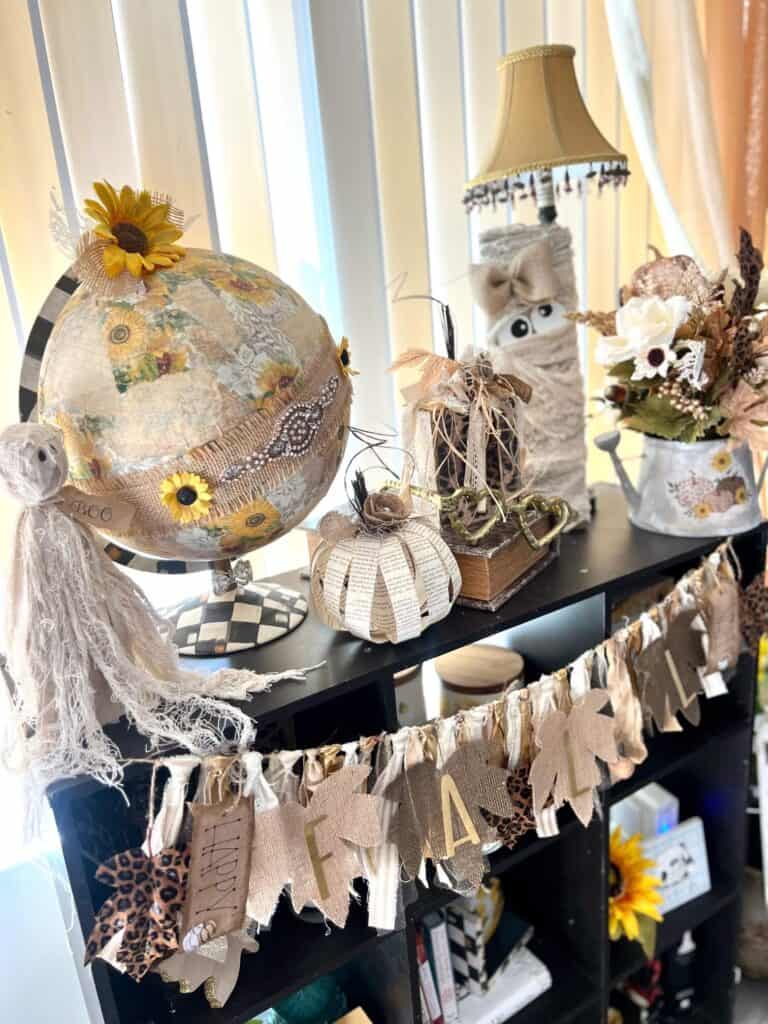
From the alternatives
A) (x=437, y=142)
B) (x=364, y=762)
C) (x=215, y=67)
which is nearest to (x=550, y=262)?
(x=437, y=142)

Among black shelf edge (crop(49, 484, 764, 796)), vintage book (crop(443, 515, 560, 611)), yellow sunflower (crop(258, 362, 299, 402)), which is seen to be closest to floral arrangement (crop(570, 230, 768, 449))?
black shelf edge (crop(49, 484, 764, 796))


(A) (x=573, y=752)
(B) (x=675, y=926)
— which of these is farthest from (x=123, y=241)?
(B) (x=675, y=926)

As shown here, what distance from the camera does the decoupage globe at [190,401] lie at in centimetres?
70

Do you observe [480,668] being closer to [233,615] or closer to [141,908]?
[233,615]

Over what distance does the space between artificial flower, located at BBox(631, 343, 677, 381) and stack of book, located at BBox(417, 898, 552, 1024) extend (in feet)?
2.76

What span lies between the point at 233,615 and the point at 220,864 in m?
0.27

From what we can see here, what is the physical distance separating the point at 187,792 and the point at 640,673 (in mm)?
598

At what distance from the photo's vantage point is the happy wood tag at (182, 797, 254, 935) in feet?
2.49

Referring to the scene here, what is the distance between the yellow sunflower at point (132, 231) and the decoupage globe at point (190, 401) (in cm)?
2

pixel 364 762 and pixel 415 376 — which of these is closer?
pixel 364 762

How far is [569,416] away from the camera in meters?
1.14

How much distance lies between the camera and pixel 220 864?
772 millimetres

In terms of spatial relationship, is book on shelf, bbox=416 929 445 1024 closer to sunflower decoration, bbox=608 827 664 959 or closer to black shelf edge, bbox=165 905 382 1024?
black shelf edge, bbox=165 905 382 1024

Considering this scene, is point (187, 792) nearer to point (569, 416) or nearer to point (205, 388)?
point (205, 388)
